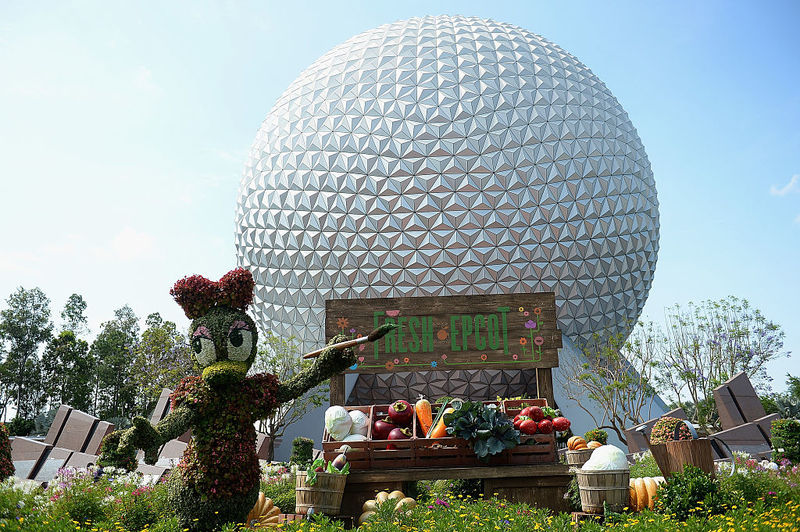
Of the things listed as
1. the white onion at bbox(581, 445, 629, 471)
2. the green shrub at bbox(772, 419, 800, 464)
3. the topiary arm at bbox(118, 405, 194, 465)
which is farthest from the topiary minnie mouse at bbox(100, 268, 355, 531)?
the green shrub at bbox(772, 419, 800, 464)

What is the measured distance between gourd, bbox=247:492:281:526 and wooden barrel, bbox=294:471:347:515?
38.7 inches

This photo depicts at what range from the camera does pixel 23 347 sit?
→ 127 ft

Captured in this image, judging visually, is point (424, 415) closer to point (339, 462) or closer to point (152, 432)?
point (339, 462)

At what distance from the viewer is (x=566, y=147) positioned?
2136 cm

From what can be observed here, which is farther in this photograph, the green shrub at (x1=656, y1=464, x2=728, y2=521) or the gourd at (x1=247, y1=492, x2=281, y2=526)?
the gourd at (x1=247, y1=492, x2=281, y2=526)

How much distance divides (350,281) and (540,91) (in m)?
9.88

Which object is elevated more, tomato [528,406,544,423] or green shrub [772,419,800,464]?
tomato [528,406,544,423]

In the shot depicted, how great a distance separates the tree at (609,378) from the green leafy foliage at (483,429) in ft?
37.6

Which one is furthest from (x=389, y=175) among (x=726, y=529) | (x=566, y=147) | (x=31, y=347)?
(x=31, y=347)

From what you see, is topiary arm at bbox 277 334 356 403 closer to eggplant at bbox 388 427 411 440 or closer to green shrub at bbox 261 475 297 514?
eggplant at bbox 388 427 411 440

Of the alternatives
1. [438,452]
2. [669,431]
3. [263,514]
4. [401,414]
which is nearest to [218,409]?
[263,514]

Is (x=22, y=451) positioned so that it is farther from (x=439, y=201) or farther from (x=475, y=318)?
(x=439, y=201)

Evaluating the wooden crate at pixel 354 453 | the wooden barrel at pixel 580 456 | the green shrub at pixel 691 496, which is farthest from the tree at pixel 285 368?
the green shrub at pixel 691 496

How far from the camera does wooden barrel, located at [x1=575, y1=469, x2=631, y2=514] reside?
671 cm
